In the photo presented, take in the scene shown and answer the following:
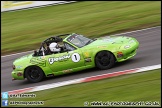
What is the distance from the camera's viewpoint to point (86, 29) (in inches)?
786

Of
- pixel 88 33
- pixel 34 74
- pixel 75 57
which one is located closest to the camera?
pixel 75 57

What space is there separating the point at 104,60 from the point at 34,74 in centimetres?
244

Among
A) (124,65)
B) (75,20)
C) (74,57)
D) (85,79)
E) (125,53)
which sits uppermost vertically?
(75,20)

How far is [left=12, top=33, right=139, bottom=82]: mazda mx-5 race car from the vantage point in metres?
11.8

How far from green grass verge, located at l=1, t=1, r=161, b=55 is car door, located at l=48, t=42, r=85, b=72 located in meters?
6.03

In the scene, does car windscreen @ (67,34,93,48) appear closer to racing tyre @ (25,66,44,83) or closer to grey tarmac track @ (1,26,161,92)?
grey tarmac track @ (1,26,161,92)

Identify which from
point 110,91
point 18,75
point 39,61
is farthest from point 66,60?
point 110,91

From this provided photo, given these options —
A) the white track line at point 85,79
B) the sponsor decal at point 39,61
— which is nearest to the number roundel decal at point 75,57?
the white track line at point 85,79

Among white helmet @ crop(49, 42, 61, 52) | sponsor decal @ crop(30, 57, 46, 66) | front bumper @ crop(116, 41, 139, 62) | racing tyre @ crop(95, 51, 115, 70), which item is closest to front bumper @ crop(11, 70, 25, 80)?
sponsor decal @ crop(30, 57, 46, 66)

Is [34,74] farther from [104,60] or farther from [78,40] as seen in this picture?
[104,60]

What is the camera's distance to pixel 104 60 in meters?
11.8

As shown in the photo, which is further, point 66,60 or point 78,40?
point 78,40

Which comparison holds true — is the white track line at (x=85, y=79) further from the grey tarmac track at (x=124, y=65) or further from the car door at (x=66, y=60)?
the car door at (x=66, y=60)

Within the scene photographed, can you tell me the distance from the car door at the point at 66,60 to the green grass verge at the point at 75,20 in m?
6.03
